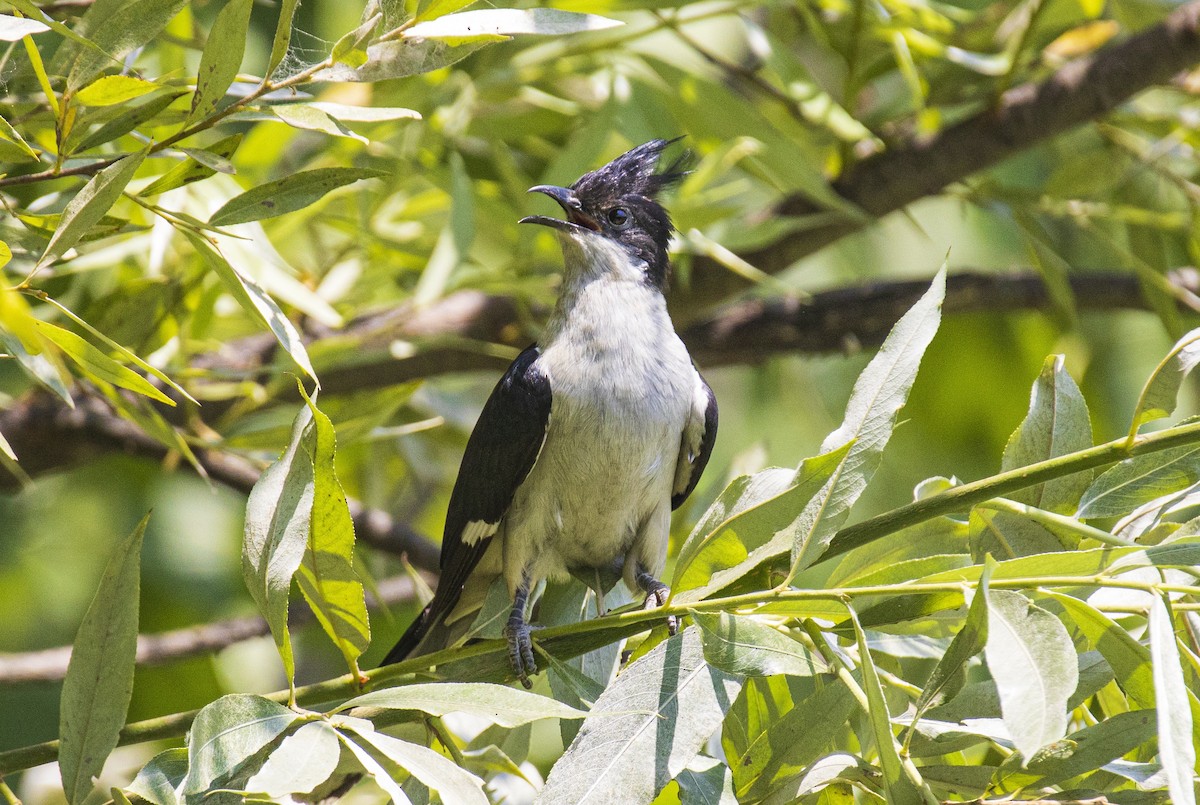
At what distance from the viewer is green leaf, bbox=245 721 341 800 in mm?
1320

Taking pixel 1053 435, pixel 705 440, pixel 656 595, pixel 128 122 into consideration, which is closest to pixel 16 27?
pixel 128 122

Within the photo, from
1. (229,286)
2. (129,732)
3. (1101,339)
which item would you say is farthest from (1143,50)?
(129,732)

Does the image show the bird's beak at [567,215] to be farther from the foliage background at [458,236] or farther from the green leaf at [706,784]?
the green leaf at [706,784]

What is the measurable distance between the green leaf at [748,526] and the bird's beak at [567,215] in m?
1.34

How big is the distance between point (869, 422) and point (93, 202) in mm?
973

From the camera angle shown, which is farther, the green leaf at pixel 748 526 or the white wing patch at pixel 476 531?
the white wing patch at pixel 476 531

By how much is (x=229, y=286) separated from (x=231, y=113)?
225 millimetres

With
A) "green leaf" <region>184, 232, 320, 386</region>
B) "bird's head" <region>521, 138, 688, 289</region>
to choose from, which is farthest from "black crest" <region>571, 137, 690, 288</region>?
"green leaf" <region>184, 232, 320, 386</region>

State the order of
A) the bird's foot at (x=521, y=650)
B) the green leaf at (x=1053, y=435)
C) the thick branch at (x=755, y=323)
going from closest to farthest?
the green leaf at (x=1053, y=435), the bird's foot at (x=521, y=650), the thick branch at (x=755, y=323)

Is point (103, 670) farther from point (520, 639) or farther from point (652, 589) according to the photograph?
point (652, 589)

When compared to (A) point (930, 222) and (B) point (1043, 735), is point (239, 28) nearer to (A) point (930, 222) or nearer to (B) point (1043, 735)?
(B) point (1043, 735)

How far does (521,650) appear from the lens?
207 centimetres

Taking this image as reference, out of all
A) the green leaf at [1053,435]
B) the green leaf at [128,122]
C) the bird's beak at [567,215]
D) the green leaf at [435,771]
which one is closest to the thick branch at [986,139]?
the bird's beak at [567,215]

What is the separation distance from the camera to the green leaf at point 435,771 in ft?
4.43
